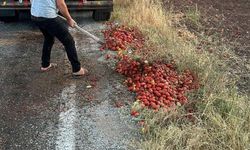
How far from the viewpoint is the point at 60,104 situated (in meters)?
7.00

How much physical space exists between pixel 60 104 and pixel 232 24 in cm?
540

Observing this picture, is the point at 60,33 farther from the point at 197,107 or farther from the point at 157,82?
the point at 197,107

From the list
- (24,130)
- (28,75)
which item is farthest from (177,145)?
(28,75)

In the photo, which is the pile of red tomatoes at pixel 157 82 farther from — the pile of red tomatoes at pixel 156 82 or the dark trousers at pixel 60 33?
the dark trousers at pixel 60 33

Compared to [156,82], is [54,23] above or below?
above

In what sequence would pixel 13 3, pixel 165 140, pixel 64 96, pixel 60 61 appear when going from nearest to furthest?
pixel 165 140 → pixel 64 96 → pixel 60 61 → pixel 13 3

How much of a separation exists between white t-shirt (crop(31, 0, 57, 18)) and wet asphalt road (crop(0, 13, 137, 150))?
945mm

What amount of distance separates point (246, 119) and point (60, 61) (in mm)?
3572

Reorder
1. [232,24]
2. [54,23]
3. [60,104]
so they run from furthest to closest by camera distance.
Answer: [232,24] < [54,23] < [60,104]

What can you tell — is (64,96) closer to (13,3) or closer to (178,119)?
(178,119)

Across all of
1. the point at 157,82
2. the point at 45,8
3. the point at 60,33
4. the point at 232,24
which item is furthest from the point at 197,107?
the point at 232,24

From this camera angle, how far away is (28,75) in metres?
8.06

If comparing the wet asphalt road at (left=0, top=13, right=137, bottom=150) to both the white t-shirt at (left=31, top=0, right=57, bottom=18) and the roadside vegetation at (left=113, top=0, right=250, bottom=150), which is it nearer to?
the roadside vegetation at (left=113, top=0, right=250, bottom=150)

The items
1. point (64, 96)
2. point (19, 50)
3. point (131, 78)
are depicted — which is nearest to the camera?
point (64, 96)
